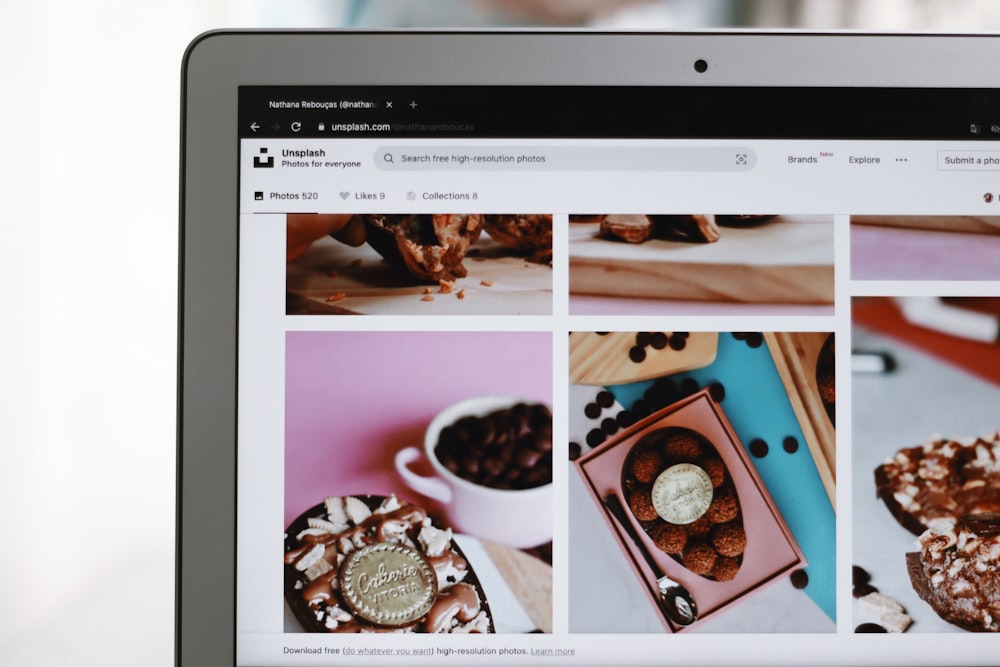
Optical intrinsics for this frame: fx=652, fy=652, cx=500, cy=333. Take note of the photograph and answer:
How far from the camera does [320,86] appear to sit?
43 centimetres

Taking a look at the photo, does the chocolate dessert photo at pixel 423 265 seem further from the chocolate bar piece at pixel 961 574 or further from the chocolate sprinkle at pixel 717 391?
the chocolate bar piece at pixel 961 574

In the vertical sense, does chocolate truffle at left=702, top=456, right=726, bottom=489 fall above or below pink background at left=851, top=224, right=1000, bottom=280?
below

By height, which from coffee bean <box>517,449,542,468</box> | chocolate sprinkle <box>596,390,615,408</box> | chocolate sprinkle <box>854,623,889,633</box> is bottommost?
chocolate sprinkle <box>854,623,889,633</box>

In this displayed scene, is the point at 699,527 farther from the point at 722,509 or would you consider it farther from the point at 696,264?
the point at 696,264

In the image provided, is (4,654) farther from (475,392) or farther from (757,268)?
(757,268)

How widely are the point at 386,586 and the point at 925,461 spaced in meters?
0.35

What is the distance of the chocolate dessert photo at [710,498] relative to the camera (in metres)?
0.42

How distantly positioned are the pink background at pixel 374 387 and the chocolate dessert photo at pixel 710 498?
4cm

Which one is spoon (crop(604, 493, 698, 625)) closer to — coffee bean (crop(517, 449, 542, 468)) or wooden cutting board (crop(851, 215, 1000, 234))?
coffee bean (crop(517, 449, 542, 468))

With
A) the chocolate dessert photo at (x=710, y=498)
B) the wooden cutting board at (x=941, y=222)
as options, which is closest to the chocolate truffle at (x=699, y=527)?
the chocolate dessert photo at (x=710, y=498)

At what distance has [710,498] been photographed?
1.39ft

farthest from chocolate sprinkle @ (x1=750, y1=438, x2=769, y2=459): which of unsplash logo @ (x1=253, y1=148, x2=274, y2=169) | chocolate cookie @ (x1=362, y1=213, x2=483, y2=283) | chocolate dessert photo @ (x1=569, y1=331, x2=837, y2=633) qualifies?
unsplash logo @ (x1=253, y1=148, x2=274, y2=169)

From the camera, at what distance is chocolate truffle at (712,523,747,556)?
42 centimetres

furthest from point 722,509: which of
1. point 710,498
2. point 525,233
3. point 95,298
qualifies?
point 95,298
